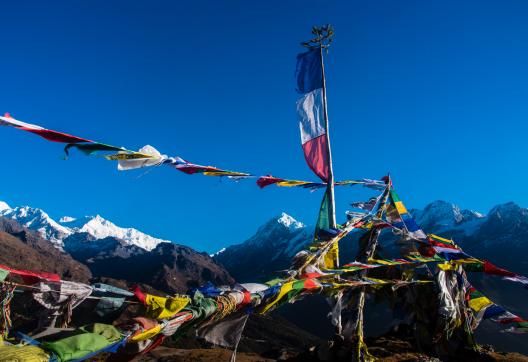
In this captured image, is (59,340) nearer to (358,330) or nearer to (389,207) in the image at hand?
(358,330)

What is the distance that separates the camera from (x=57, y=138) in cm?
843

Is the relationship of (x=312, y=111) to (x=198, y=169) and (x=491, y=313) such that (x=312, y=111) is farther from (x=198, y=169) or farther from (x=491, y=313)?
(x=491, y=313)

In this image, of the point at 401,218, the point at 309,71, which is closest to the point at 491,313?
the point at 401,218

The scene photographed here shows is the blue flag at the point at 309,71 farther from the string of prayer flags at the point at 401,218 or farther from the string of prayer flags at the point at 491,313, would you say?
the string of prayer flags at the point at 491,313

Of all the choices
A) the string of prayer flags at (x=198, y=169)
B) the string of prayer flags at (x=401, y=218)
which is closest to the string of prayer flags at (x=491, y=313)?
the string of prayer flags at (x=401, y=218)

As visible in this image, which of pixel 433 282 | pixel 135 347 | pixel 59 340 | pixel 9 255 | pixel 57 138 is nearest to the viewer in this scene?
pixel 59 340

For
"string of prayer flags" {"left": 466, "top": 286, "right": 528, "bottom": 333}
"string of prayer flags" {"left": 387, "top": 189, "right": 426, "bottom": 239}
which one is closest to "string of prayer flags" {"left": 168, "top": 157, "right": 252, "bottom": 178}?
"string of prayer flags" {"left": 387, "top": 189, "right": 426, "bottom": 239}

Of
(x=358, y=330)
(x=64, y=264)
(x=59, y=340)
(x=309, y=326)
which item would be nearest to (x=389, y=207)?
(x=358, y=330)

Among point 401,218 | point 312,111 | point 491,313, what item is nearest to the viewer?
point 491,313

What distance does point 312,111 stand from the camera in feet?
48.6

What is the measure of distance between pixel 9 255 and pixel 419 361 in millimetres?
160321

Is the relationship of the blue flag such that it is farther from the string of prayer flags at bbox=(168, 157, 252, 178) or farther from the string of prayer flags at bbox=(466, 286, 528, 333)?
the string of prayer flags at bbox=(466, 286, 528, 333)

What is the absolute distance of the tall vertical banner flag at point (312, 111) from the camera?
14.2m

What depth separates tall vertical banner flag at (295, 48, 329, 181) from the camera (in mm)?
14192
